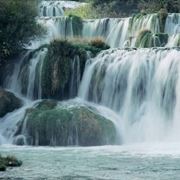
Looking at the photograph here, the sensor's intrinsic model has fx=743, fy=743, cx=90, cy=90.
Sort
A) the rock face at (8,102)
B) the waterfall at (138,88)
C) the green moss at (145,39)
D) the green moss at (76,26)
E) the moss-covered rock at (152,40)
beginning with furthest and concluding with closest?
the green moss at (76,26) < the green moss at (145,39) < the moss-covered rock at (152,40) < the rock face at (8,102) < the waterfall at (138,88)

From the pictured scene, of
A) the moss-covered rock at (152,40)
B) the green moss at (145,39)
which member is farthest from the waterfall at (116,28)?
the green moss at (145,39)

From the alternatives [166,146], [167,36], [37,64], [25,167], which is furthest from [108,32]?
[25,167]

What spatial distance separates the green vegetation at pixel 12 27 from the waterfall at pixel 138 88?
606cm

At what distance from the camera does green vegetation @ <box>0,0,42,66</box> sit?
47375 millimetres

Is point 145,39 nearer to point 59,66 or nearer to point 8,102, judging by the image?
point 59,66

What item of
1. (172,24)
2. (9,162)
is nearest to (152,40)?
(172,24)

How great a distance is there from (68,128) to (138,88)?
5936 millimetres

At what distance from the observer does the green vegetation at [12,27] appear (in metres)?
47.4

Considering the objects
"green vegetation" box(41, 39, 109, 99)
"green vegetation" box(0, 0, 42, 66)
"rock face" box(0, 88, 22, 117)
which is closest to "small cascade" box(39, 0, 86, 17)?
"green vegetation" box(0, 0, 42, 66)

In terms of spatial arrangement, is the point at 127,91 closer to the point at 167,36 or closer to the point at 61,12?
the point at 167,36

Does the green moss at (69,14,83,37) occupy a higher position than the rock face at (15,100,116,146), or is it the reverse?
the green moss at (69,14,83,37)

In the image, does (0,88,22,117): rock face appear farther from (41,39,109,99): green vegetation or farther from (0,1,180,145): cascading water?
(41,39,109,99): green vegetation

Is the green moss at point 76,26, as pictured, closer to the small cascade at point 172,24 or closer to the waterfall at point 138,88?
the small cascade at point 172,24

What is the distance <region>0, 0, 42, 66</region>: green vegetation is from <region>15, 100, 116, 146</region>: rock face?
10013 mm
